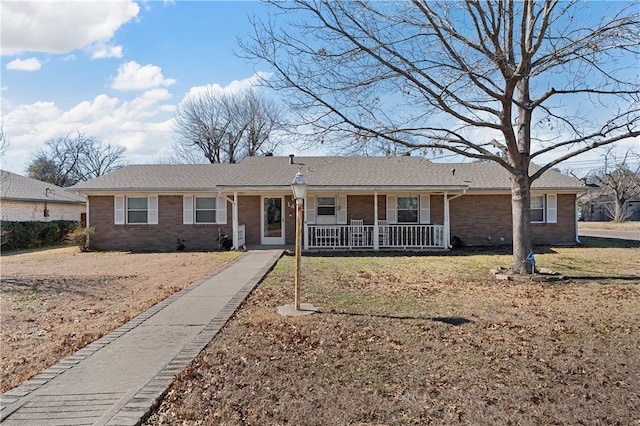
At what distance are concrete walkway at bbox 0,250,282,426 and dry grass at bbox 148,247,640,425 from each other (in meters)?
0.24

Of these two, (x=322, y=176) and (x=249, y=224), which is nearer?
(x=249, y=224)

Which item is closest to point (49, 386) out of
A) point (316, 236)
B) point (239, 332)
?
point (239, 332)

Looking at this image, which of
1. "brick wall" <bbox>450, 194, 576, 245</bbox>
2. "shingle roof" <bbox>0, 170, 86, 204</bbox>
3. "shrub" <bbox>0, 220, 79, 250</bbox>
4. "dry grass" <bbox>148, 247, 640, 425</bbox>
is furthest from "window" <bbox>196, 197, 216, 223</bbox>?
"brick wall" <bbox>450, 194, 576, 245</bbox>

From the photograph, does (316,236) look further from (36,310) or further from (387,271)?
(36,310)

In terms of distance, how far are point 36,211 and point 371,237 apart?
60.9ft

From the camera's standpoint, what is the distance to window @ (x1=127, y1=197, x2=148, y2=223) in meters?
16.7

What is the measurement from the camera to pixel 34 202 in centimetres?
2103

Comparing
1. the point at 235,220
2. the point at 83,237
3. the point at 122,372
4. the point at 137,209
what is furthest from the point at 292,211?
the point at 122,372

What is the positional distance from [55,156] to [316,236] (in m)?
44.2

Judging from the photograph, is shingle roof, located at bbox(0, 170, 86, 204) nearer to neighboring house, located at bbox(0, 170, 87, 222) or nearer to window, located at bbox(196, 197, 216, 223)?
neighboring house, located at bbox(0, 170, 87, 222)

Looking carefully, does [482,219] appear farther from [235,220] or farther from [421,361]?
[421,361]

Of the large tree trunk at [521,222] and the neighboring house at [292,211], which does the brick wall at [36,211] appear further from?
the large tree trunk at [521,222]

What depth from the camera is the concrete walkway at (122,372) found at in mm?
3176

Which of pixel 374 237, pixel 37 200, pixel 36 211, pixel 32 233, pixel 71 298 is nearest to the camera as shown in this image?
pixel 71 298
